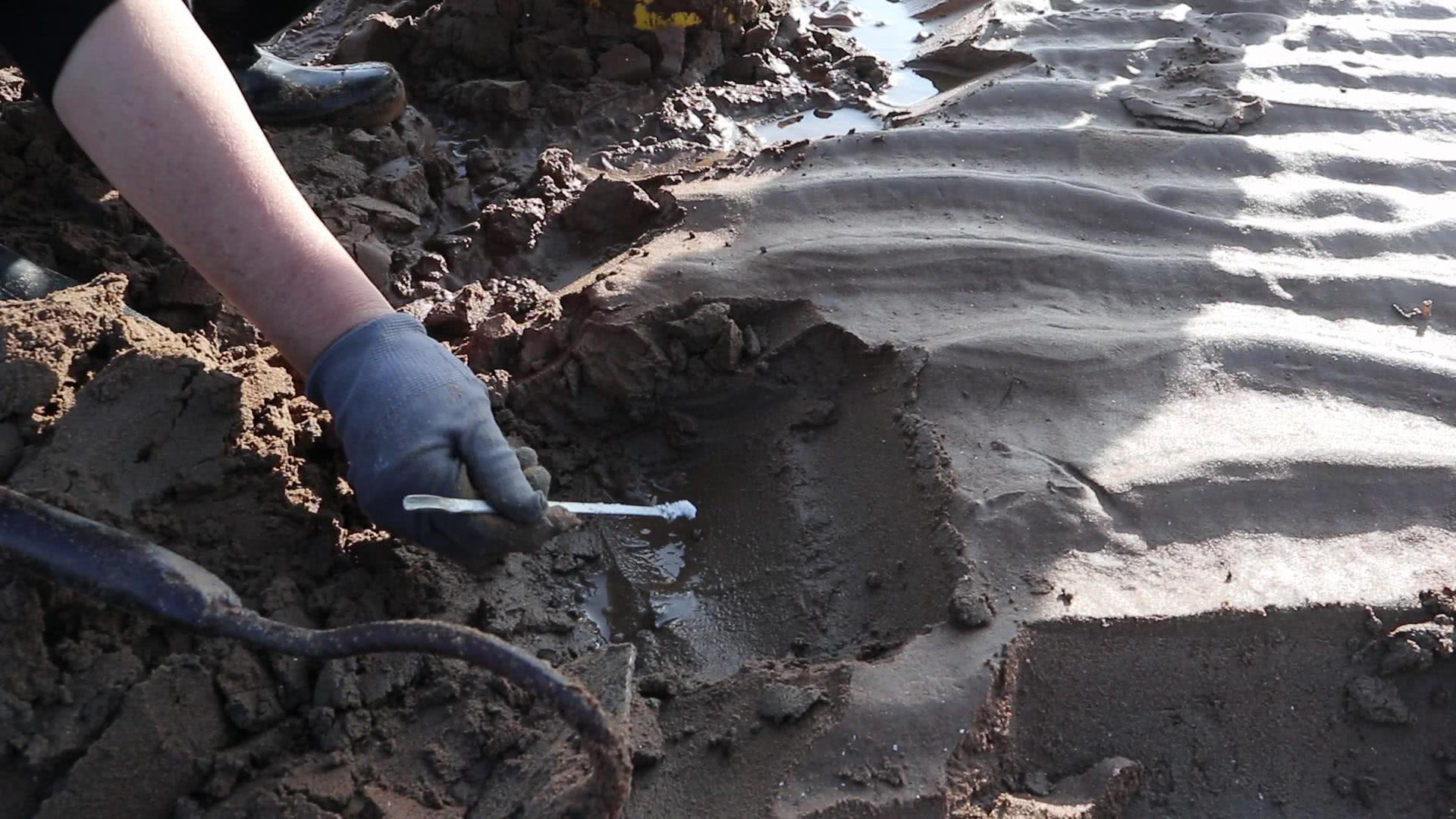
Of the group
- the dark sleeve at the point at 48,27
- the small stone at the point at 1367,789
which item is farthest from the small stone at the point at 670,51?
the small stone at the point at 1367,789

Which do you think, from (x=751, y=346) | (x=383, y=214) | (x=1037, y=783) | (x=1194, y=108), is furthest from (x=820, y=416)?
(x=1194, y=108)

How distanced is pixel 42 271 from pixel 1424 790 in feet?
8.06

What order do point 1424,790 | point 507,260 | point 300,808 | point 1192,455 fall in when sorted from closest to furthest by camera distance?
point 300,808 < point 1424,790 < point 1192,455 < point 507,260

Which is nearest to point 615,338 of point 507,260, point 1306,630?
point 507,260

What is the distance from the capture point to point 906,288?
2201mm

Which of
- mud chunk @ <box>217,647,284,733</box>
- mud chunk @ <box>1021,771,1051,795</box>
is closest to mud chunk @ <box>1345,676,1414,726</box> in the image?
mud chunk @ <box>1021,771,1051,795</box>

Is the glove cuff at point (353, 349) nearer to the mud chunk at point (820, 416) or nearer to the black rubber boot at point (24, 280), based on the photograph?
the black rubber boot at point (24, 280)

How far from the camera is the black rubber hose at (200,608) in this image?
1.25 metres

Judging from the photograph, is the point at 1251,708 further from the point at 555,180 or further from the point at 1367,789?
the point at 555,180

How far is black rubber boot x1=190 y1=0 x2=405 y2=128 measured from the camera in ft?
8.62

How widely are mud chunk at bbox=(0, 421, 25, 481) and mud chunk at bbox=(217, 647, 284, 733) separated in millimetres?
418

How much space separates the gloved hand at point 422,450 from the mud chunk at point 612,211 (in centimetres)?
103

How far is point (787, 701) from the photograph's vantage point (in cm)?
146

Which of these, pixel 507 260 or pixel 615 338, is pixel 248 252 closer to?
pixel 615 338
